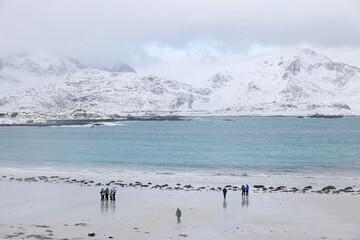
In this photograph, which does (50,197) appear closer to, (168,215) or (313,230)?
(168,215)

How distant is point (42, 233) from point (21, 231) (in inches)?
51.1

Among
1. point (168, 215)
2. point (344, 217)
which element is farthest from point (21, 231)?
point (344, 217)

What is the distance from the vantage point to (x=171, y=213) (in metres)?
32.2

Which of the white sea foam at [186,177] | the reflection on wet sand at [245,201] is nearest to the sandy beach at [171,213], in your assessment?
the reflection on wet sand at [245,201]

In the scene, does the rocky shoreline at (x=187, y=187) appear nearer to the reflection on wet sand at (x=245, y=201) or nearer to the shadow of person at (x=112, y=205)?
the reflection on wet sand at (x=245, y=201)

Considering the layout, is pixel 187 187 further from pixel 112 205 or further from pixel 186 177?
pixel 112 205

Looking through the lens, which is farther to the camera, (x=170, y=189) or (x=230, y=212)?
(x=170, y=189)

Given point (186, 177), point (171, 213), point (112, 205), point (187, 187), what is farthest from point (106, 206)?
point (186, 177)

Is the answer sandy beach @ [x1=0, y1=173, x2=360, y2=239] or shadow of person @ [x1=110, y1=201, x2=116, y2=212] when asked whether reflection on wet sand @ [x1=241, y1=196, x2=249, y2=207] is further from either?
shadow of person @ [x1=110, y1=201, x2=116, y2=212]

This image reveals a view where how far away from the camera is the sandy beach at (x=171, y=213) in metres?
26.9

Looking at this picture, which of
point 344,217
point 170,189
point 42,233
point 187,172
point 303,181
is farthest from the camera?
point 187,172

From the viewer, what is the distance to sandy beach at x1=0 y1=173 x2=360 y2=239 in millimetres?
26906

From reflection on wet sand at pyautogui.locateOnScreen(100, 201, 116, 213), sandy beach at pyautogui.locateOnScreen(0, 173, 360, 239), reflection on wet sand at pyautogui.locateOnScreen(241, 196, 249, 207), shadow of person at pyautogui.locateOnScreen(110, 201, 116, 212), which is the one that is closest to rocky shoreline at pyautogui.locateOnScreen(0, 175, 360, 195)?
sandy beach at pyautogui.locateOnScreen(0, 173, 360, 239)

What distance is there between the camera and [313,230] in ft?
91.0
